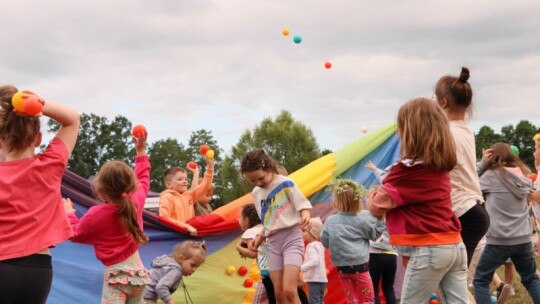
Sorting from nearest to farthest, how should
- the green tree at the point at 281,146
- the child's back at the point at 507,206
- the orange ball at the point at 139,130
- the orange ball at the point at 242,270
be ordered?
1. the orange ball at the point at 139,130
2. the child's back at the point at 507,206
3. the orange ball at the point at 242,270
4. the green tree at the point at 281,146

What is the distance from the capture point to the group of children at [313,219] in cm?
311

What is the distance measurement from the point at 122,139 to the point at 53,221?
41425 millimetres

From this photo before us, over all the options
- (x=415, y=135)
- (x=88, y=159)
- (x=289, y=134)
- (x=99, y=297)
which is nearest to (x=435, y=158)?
(x=415, y=135)

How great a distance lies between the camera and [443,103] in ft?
14.9

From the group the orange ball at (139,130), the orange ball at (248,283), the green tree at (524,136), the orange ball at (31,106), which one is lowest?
the green tree at (524,136)

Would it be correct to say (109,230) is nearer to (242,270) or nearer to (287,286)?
(287,286)

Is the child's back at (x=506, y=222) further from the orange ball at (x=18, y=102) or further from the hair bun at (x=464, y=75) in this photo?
the orange ball at (x=18, y=102)

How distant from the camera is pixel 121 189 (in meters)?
4.59

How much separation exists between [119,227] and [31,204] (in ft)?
5.46

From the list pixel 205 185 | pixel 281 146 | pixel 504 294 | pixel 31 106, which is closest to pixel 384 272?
pixel 504 294

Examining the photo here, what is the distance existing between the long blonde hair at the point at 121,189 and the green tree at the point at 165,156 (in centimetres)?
3868

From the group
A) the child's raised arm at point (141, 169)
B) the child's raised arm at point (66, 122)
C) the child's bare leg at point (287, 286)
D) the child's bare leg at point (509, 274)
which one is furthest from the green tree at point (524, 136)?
the child's raised arm at point (66, 122)

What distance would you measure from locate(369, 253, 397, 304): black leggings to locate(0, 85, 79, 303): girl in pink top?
4.21 meters

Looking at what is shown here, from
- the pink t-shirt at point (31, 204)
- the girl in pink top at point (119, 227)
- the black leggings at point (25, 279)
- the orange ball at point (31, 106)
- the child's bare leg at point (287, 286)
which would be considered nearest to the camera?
the orange ball at point (31, 106)
